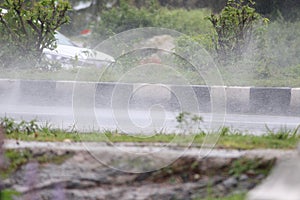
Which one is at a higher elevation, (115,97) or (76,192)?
(115,97)

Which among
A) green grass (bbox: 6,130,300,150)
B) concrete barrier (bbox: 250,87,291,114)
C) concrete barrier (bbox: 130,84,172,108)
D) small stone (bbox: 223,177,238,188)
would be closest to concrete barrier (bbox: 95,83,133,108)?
concrete barrier (bbox: 130,84,172,108)

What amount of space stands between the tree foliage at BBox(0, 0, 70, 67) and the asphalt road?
2.91 m

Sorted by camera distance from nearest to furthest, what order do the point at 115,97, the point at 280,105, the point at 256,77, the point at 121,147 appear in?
the point at 121,147 < the point at 115,97 < the point at 280,105 < the point at 256,77

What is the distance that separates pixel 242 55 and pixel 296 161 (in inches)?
363

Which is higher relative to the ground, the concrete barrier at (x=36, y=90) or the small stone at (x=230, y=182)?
the concrete barrier at (x=36, y=90)

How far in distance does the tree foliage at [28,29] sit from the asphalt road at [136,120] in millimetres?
2911

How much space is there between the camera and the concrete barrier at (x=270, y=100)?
10250 millimetres

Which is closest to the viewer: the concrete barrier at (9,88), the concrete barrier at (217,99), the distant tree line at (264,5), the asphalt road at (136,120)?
the asphalt road at (136,120)

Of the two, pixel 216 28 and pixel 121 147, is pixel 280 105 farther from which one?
pixel 121 147

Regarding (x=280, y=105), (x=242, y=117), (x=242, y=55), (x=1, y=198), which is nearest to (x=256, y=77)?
(x=242, y=55)

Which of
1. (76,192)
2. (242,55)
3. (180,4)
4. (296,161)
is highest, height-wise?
(180,4)

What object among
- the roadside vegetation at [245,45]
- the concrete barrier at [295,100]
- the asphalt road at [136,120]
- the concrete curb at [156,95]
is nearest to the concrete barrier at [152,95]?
the concrete curb at [156,95]

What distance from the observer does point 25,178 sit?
475 cm

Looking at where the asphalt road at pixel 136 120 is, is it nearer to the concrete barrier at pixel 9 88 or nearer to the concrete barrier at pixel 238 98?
the concrete barrier at pixel 238 98
